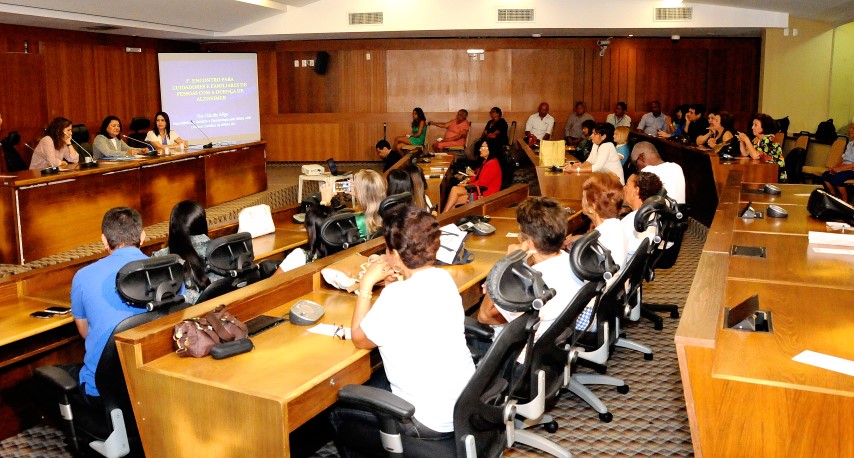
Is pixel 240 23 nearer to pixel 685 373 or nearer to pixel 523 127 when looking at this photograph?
pixel 523 127

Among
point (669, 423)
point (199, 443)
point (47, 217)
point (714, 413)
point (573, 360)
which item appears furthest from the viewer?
point (47, 217)

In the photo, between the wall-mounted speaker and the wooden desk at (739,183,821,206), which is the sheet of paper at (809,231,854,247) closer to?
the wooden desk at (739,183,821,206)

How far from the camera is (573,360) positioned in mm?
3422

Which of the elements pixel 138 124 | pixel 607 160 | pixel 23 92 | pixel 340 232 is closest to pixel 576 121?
pixel 607 160

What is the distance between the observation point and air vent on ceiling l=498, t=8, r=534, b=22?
12984 mm

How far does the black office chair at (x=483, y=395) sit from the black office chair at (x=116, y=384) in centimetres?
93

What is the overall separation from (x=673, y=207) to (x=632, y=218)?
1.20ft

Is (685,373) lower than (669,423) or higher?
higher

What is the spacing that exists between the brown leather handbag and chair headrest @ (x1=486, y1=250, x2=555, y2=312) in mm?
1034

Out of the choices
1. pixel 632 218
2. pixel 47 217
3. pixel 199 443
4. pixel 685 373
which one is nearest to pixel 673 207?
pixel 632 218

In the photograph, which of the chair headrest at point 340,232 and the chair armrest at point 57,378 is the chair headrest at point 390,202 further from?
the chair armrest at point 57,378

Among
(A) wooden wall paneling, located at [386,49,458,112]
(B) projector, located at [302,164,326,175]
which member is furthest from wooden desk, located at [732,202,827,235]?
(A) wooden wall paneling, located at [386,49,458,112]

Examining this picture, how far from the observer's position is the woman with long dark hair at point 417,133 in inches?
542

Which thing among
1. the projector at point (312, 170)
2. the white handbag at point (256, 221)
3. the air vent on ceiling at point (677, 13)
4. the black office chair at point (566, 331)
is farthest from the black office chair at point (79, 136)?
the air vent on ceiling at point (677, 13)
